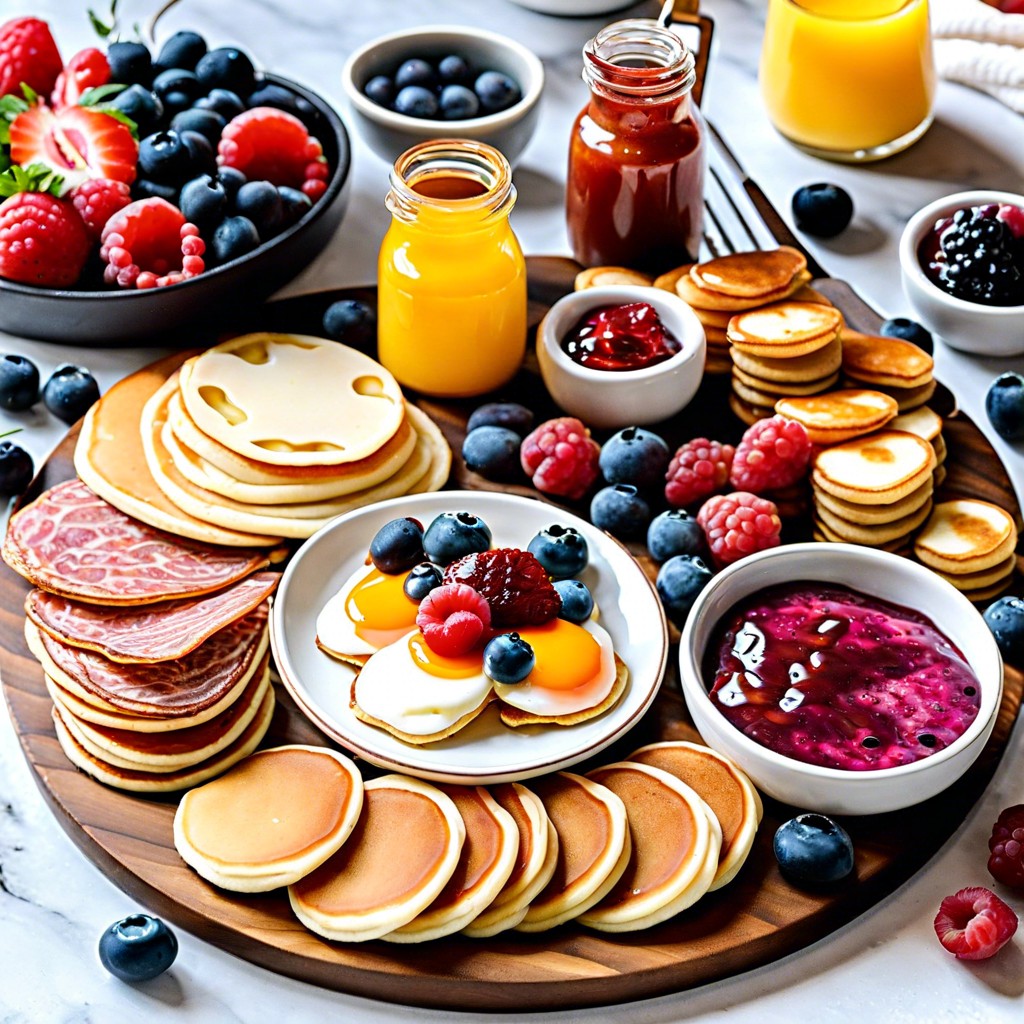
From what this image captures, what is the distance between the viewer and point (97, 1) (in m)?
3.12

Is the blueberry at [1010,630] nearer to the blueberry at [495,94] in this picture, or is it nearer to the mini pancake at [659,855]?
the mini pancake at [659,855]

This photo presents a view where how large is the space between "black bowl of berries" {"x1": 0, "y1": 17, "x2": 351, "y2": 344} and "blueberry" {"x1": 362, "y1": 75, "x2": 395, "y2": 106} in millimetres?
96

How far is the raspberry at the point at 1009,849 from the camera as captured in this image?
66.2 inches

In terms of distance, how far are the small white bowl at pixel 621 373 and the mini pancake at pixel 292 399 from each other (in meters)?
0.27

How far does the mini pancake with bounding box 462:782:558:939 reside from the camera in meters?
1.59

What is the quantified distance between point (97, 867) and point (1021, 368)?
1739 millimetres

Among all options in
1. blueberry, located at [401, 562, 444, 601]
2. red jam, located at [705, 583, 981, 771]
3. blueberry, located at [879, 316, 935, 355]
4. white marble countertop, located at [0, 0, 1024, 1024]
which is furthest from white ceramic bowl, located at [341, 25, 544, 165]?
red jam, located at [705, 583, 981, 771]

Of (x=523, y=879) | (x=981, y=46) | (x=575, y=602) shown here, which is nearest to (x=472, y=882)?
(x=523, y=879)

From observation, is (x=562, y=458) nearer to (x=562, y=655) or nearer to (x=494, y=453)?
(x=494, y=453)

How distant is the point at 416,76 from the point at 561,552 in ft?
3.88

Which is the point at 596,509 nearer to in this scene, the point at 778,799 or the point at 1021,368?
the point at 778,799

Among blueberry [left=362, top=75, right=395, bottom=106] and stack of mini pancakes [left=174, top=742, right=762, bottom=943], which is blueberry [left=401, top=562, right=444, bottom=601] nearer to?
stack of mini pancakes [left=174, top=742, right=762, bottom=943]

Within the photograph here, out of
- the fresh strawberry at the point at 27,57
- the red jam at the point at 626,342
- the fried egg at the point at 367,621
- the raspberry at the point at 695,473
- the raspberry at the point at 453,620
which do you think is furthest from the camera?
the fresh strawberry at the point at 27,57

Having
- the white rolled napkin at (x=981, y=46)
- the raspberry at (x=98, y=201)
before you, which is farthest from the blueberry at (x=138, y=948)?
the white rolled napkin at (x=981, y=46)
